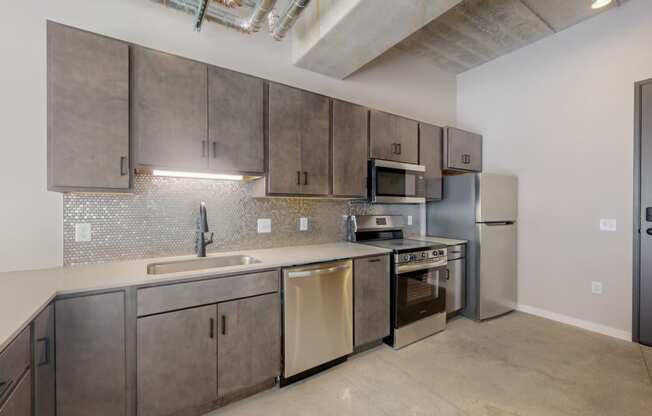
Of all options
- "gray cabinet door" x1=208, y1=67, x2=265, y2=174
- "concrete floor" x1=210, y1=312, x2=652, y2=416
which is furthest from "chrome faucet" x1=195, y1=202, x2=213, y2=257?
"concrete floor" x1=210, y1=312, x2=652, y2=416

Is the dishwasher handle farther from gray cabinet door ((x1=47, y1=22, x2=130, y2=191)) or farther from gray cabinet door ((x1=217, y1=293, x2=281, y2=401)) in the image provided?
gray cabinet door ((x1=47, y1=22, x2=130, y2=191))

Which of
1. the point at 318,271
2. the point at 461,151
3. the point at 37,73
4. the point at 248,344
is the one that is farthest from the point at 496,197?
the point at 37,73

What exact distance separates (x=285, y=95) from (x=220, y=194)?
98cm

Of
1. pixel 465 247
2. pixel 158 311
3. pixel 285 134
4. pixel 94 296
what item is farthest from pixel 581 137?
pixel 94 296

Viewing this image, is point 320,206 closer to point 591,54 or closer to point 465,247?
point 465,247

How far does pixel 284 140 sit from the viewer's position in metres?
2.29

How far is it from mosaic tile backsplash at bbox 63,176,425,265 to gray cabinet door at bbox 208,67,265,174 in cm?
37

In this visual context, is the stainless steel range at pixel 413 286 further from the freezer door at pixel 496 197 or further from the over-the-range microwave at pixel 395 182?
the freezer door at pixel 496 197

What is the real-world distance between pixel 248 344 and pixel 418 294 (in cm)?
166

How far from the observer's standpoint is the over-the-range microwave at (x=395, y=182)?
2.80m

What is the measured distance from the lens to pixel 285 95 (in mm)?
2287

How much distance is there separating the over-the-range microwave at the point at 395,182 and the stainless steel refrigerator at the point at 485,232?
0.50m

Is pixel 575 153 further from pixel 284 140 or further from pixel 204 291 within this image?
pixel 204 291

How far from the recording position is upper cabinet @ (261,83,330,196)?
2240 millimetres
